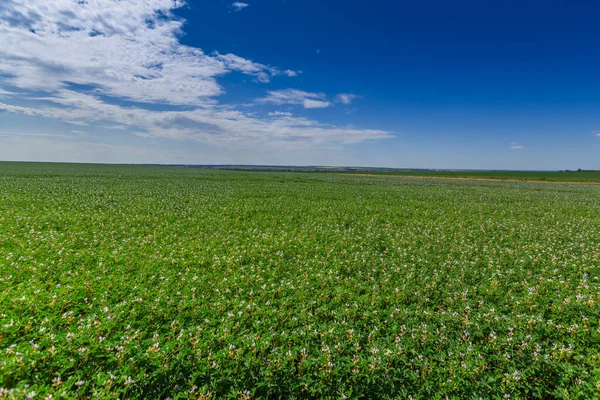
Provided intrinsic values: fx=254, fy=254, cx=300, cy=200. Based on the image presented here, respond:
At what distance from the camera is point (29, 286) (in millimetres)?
6742

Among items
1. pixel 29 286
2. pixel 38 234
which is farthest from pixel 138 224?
pixel 29 286

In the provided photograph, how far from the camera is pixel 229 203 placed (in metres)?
23.0

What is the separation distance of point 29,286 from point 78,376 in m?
4.74

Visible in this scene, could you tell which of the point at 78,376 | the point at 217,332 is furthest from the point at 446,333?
the point at 78,376

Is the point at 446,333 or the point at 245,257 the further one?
the point at 245,257

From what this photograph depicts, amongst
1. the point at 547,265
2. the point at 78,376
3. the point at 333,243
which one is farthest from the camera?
the point at 333,243

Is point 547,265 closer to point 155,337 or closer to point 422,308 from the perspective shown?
point 422,308

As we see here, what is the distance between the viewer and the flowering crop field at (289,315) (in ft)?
14.0

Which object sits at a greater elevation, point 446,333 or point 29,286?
point 29,286

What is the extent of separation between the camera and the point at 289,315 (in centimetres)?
634

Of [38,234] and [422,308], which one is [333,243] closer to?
[422,308]

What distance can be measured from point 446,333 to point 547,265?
24.7 ft

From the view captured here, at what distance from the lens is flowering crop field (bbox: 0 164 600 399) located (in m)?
4.26

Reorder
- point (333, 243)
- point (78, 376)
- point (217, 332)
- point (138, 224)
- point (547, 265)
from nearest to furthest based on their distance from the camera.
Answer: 1. point (78, 376)
2. point (217, 332)
3. point (547, 265)
4. point (333, 243)
5. point (138, 224)
